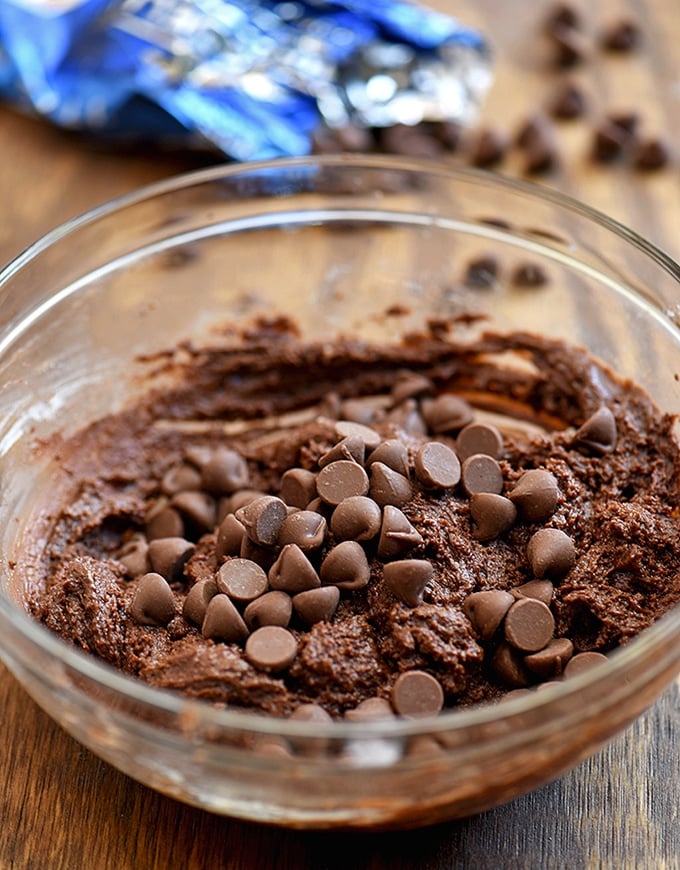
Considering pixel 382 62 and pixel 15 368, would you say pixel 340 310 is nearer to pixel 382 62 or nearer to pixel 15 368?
pixel 15 368

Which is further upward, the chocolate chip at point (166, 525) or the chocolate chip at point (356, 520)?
the chocolate chip at point (356, 520)

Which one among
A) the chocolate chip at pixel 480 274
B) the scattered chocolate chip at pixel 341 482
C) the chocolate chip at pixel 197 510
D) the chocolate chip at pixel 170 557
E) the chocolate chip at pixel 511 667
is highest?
the chocolate chip at pixel 480 274

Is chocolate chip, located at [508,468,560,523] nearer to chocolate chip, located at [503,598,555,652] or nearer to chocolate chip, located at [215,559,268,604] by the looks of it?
chocolate chip, located at [503,598,555,652]

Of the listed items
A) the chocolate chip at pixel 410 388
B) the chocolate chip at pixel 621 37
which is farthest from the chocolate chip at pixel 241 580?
the chocolate chip at pixel 621 37

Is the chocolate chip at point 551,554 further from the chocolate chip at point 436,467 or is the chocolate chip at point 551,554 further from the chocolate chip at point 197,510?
the chocolate chip at point 197,510

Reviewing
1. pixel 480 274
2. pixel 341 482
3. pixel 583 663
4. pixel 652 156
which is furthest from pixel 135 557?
pixel 652 156

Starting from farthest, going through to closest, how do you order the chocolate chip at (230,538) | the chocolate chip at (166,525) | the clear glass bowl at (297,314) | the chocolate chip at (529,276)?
the chocolate chip at (529,276), the chocolate chip at (166,525), the chocolate chip at (230,538), the clear glass bowl at (297,314)
